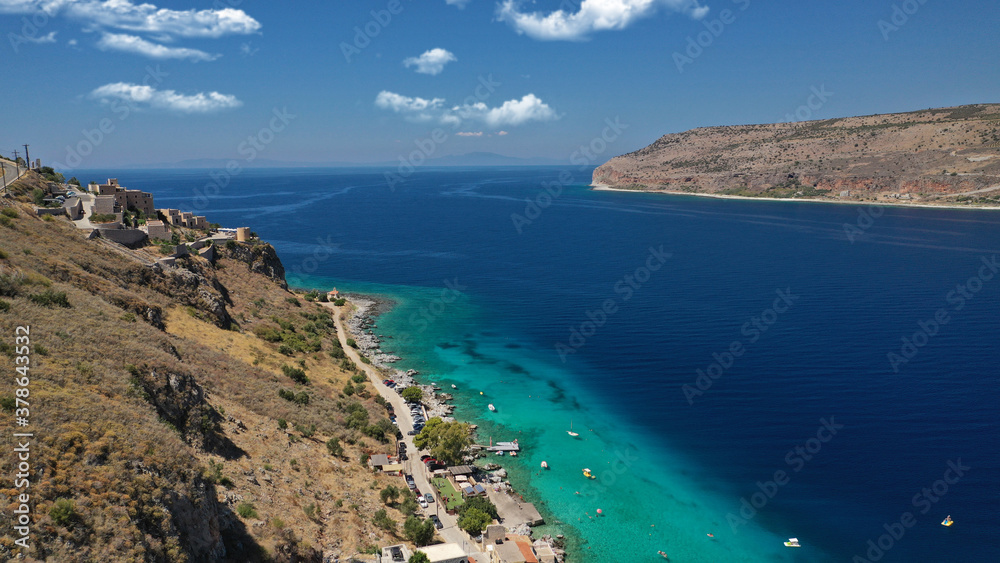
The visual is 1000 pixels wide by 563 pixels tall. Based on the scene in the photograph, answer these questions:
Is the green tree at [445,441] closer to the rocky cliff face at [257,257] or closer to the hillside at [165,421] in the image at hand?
the hillside at [165,421]

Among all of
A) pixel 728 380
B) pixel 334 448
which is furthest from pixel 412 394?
pixel 728 380

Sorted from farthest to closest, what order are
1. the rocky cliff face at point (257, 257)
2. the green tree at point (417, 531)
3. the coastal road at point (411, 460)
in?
the rocky cliff face at point (257, 257) < the coastal road at point (411, 460) < the green tree at point (417, 531)

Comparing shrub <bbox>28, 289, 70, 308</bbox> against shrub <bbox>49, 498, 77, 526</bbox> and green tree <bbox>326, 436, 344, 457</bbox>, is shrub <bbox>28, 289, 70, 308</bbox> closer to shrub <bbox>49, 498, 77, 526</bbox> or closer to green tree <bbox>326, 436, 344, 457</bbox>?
shrub <bbox>49, 498, 77, 526</bbox>

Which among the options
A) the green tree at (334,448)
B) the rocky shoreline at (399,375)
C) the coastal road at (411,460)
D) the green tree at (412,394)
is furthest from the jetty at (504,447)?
the green tree at (334,448)

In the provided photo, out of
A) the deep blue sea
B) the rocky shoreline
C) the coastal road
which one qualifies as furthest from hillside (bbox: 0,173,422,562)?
the deep blue sea

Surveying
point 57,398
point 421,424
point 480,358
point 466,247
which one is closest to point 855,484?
point 421,424

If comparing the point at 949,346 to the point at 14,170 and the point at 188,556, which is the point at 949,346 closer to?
the point at 188,556
